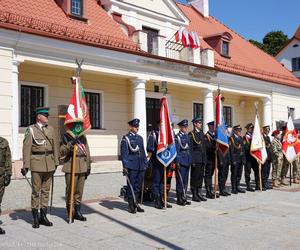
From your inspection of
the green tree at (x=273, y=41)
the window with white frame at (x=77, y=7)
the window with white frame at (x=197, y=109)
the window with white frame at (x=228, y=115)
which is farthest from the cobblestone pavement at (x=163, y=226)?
the green tree at (x=273, y=41)

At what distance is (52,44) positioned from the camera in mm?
13062

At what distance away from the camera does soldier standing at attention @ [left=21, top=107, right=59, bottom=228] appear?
6574 millimetres

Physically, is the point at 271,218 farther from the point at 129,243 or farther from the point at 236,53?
the point at 236,53

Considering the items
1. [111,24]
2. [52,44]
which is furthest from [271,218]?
[111,24]

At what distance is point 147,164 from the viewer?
844 cm

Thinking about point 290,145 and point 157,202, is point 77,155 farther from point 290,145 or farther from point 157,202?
point 290,145

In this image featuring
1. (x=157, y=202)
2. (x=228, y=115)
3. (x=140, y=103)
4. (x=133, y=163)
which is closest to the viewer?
(x=133, y=163)

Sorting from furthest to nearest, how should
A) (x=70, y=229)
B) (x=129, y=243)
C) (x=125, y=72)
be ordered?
1. (x=125, y=72)
2. (x=70, y=229)
3. (x=129, y=243)

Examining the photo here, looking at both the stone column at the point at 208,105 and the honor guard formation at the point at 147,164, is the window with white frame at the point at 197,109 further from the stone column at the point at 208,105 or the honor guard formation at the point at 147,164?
the honor guard formation at the point at 147,164

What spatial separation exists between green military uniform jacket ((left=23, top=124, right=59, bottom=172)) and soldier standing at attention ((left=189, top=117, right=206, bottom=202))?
3383mm

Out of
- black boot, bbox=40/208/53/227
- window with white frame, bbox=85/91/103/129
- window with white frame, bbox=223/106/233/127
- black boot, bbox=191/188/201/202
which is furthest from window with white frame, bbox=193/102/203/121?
black boot, bbox=40/208/53/227

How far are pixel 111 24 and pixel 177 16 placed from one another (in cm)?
444

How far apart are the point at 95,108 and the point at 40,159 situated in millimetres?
9824

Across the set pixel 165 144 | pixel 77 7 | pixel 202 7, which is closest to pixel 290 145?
pixel 165 144
